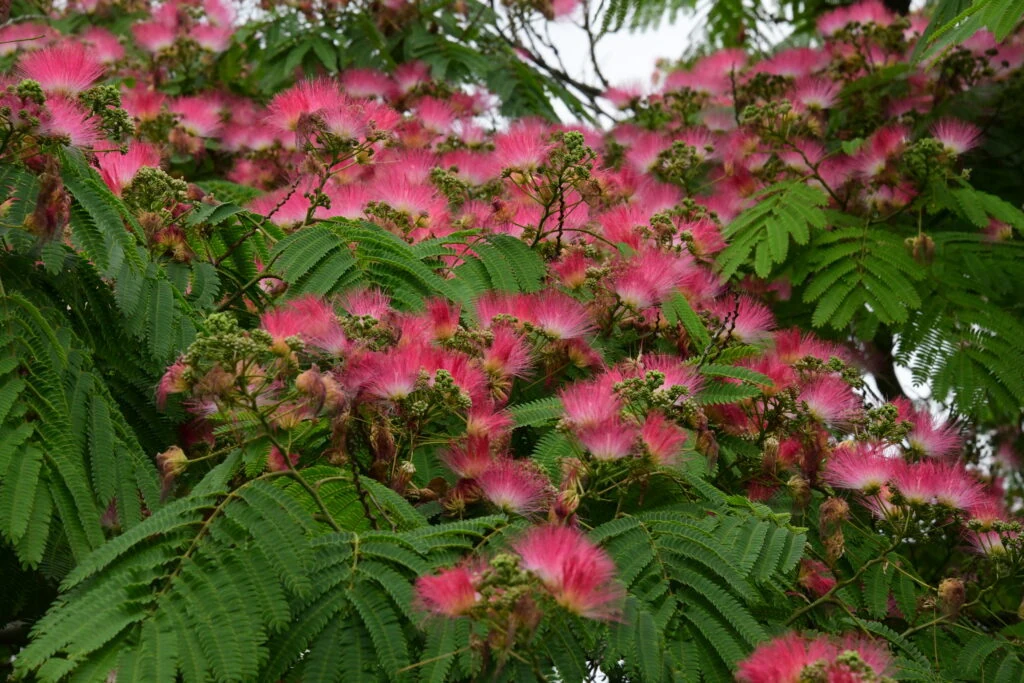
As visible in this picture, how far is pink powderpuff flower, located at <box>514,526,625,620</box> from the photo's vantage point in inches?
98.7

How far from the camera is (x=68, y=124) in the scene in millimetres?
3463

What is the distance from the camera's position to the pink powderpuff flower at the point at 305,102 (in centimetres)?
452

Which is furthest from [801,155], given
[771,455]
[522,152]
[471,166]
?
[771,455]

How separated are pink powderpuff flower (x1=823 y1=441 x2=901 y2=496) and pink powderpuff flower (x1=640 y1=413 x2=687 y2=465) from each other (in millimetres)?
775

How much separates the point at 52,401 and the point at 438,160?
2534mm

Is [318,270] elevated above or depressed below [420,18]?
below

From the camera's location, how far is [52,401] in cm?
306

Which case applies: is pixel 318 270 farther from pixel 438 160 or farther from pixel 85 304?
pixel 438 160

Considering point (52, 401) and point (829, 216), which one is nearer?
point (52, 401)

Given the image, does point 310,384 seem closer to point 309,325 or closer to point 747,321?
point 309,325

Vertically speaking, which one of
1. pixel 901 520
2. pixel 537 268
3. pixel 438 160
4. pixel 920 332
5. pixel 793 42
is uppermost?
pixel 793 42

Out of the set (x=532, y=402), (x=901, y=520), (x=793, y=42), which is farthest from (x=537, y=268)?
(x=793, y=42)

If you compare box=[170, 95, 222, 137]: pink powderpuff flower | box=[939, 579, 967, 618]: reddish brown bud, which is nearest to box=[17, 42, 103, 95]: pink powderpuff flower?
box=[170, 95, 222, 137]: pink powderpuff flower

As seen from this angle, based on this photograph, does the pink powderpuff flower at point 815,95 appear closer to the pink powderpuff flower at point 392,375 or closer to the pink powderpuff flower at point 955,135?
the pink powderpuff flower at point 955,135
